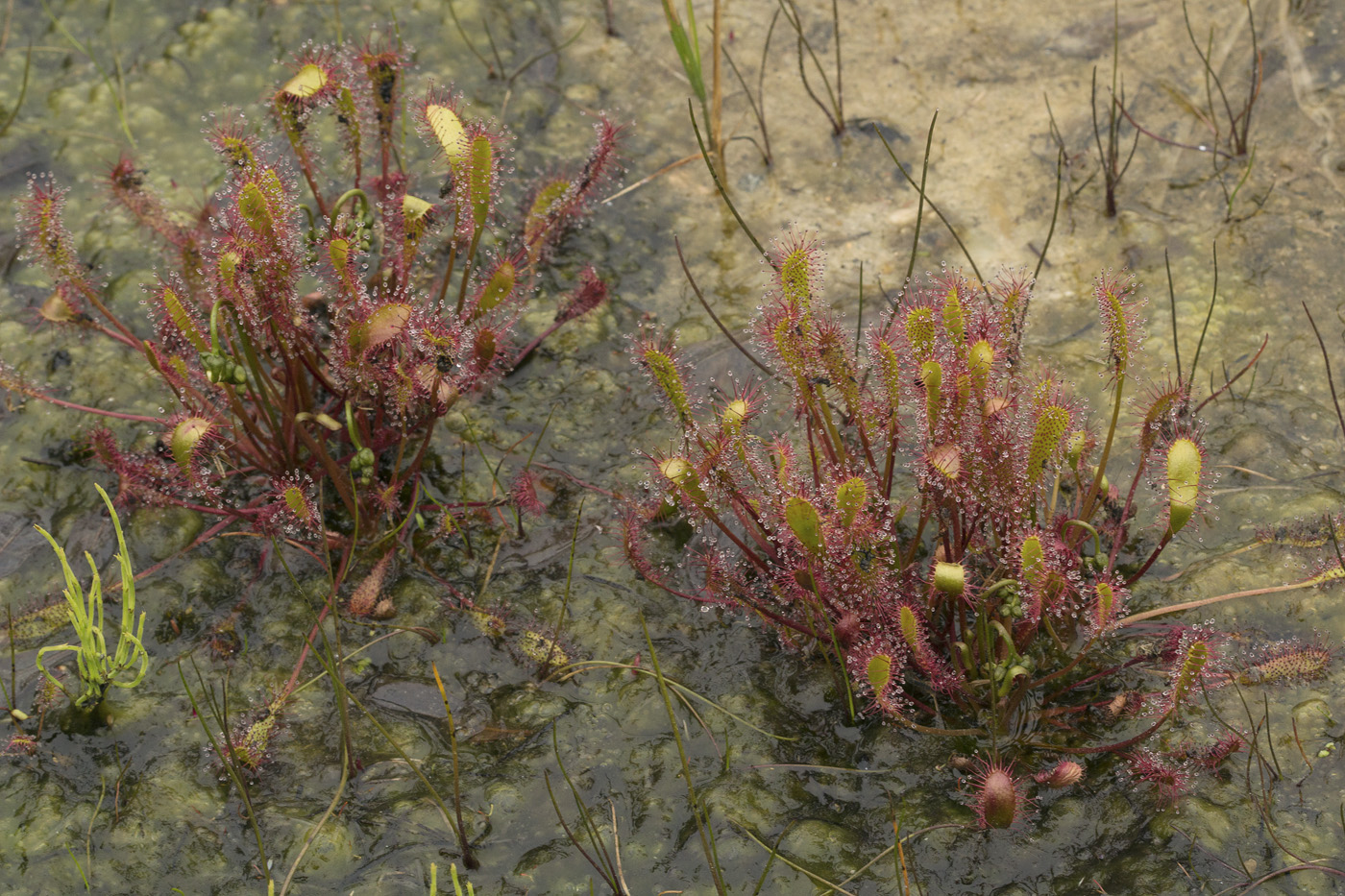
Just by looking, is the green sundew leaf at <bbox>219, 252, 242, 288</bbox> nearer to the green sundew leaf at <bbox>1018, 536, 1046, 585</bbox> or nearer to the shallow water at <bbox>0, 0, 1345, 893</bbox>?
the shallow water at <bbox>0, 0, 1345, 893</bbox>

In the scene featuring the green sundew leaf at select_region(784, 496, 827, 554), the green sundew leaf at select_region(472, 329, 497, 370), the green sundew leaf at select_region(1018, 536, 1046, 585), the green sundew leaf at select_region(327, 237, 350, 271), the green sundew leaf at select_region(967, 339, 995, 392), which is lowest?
the green sundew leaf at select_region(1018, 536, 1046, 585)

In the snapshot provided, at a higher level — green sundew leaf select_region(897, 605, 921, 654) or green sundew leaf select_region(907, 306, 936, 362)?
green sundew leaf select_region(907, 306, 936, 362)

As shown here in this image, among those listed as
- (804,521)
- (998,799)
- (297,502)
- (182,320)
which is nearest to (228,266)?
(182,320)

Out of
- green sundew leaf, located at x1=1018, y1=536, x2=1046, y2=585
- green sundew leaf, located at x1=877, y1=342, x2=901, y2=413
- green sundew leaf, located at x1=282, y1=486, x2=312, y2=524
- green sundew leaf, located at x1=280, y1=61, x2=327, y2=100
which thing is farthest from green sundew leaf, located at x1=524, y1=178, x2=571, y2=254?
green sundew leaf, located at x1=1018, y1=536, x2=1046, y2=585

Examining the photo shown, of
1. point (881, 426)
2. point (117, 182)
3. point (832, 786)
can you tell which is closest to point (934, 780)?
point (832, 786)

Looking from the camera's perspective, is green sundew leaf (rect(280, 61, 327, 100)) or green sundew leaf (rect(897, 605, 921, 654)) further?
green sundew leaf (rect(280, 61, 327, 100))
